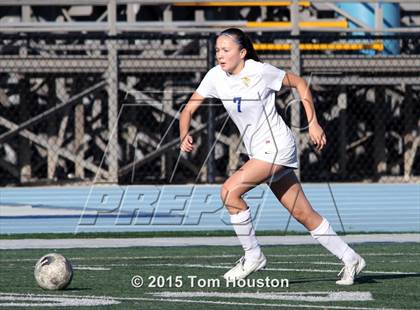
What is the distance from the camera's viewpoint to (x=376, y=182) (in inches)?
843

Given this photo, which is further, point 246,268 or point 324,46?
point 324,46

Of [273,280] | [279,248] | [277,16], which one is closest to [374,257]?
[279,248]

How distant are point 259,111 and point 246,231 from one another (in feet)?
2.75

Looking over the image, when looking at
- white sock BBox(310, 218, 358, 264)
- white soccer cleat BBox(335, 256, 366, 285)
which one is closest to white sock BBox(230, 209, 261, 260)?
white sock BBox(310, 218, 358, 264)

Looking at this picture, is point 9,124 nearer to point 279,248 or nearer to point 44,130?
point 44,130

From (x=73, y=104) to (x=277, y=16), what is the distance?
486 centimetres

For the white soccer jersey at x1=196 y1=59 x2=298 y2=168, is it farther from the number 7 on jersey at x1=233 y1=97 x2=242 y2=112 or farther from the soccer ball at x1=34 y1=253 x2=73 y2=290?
the soccer ball at x1=34 y1=253 x2=73 y2=290

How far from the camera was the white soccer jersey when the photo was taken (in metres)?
8.57

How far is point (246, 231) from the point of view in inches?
344

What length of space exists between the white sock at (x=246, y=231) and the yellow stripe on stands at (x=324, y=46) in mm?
11192

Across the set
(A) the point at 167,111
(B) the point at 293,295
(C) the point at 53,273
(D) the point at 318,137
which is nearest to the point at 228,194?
(D) the point at 318,137

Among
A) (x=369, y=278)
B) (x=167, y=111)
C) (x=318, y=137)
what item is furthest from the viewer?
(x=167, y=111)

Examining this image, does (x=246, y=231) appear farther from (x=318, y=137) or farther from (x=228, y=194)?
(x=318, y=137)

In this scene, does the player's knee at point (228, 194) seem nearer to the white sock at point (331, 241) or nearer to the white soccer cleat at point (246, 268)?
the white soccer cleat at point (246, 268)
